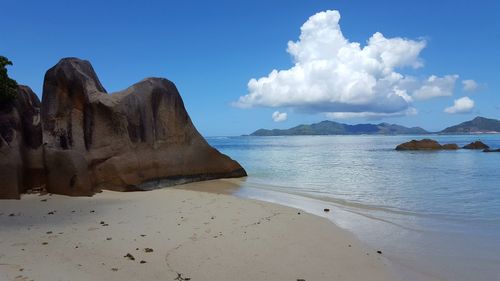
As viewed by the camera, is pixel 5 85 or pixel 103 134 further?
pixel 103 134

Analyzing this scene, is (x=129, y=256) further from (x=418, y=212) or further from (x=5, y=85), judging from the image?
(x=5, y=85)

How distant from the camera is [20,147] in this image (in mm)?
12367

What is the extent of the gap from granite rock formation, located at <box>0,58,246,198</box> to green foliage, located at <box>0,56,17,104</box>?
44 cm

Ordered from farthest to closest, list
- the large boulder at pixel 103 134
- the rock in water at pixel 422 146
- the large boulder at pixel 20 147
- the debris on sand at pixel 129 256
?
the rock in water at pixel 422 146 < the large boulder at pixel 103 134 < the large boulder at pixel 20 147 < the debris on sand at pixel 129 256

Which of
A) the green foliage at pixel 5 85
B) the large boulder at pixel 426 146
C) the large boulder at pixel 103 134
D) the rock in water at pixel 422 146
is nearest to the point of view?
the green foliage at pixel 5 85

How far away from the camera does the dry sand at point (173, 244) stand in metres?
5.83

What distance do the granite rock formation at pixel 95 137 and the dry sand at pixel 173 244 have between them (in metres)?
1.63

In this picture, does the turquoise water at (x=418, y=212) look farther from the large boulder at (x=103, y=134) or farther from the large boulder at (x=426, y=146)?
the large boulder at (x=426, y=146)

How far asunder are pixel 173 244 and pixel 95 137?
28.9ft

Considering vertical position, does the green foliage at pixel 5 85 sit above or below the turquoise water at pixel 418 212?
above

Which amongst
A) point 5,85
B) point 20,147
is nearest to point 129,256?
point 20,147

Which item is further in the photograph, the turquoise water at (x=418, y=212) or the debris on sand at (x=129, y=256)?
the turquoise water at (x=418, y=212)

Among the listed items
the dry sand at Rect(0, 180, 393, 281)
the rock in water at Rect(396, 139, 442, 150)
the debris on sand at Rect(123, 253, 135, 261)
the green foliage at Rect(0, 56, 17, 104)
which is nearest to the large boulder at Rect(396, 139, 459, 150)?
the rock in water at Rect(396, 139, 442, 150)

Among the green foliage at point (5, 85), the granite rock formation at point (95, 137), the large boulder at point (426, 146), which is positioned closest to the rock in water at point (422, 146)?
the large boulder at point (426, 146)
